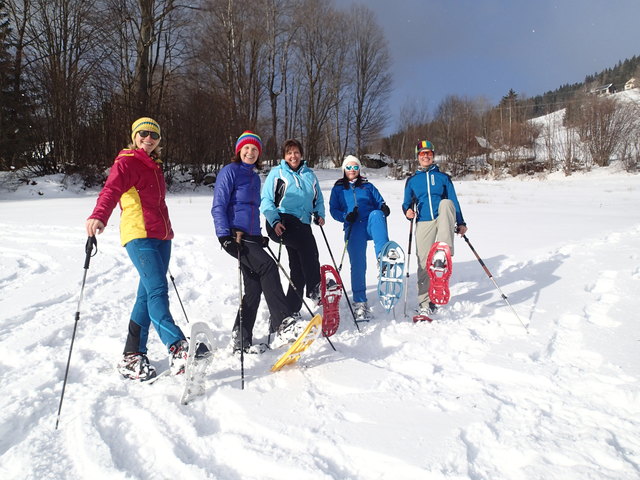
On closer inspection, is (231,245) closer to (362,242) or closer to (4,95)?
(362,242)

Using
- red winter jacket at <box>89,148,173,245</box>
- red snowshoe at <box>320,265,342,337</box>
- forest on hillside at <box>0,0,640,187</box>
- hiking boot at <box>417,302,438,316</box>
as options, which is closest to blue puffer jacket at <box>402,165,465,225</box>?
hiking boot at <box>417,302,438,316</box>

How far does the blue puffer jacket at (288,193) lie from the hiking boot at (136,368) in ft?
4.82

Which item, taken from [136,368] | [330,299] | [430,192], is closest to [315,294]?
[330,299]

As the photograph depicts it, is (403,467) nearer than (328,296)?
Yes

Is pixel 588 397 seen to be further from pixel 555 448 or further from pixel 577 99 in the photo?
pixel 577 99

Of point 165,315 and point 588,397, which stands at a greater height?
point 165,315

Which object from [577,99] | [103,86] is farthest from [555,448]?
[577,99]

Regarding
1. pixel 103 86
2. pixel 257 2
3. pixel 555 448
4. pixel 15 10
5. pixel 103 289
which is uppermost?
pixel 257 2

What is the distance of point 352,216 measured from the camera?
3971mm

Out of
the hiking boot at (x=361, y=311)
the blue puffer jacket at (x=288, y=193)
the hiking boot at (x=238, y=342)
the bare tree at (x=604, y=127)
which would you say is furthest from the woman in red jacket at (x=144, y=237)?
the bare tree at (x=604, y=127)

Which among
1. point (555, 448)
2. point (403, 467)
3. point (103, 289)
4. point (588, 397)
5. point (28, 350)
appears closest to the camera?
point (403, 467)

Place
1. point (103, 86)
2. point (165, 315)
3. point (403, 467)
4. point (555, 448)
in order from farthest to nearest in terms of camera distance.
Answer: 1. point (103, 86)
2. point (165, 315)
3. point (555, 448)
4. point (403, 467)

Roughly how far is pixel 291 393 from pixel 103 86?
2010 cm

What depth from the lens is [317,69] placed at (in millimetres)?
29234
